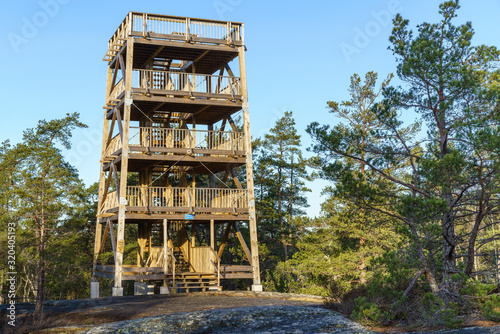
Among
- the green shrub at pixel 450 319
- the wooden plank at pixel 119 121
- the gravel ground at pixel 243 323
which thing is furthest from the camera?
the wooden plank at pixel 119 121

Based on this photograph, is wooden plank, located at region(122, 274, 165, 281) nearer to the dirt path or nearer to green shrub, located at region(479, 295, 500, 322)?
the dirt path

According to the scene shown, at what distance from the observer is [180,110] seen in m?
26.2

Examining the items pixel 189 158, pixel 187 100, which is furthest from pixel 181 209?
pixel 187 100

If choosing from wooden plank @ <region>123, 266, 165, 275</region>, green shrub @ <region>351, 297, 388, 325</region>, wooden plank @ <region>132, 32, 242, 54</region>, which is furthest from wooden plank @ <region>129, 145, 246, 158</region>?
green shrub @ <region>351, 297, 388, 325</region>

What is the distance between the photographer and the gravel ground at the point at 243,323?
36.5ft

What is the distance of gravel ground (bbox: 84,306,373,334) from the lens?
11.1 meters

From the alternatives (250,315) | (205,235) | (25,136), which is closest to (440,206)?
(250,315)

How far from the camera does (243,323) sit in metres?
12.0

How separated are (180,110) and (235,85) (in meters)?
3.04

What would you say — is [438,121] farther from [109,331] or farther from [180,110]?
[180,110]

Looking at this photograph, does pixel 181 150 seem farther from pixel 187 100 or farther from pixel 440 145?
pixel 440 145

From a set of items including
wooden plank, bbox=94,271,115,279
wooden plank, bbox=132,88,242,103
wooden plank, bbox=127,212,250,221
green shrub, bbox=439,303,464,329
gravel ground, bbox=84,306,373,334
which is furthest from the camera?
wooden plank, bbox=94,271,115,279

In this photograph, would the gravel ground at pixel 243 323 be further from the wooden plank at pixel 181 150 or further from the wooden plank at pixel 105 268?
the wooden plank at pixel 105 268

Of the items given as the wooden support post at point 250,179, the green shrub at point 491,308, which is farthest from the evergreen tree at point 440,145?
the wooden support post at point 250,179
